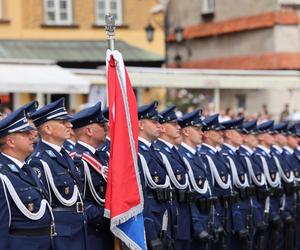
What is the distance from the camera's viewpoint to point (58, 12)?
25.2 meters

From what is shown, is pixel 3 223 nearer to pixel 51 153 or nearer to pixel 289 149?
pixel 51 153

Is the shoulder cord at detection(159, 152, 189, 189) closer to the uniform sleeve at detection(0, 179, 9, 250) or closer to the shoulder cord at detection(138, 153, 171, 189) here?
the shoulder cord at detection(138, 153, 171, 189)

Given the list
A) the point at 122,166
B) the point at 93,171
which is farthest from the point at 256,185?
the point at 122,166

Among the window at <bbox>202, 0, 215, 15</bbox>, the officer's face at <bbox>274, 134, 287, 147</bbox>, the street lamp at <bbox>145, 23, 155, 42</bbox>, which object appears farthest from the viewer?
the window at <bbox>202, 0, 215, 15</bbox>

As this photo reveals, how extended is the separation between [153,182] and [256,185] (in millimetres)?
2325

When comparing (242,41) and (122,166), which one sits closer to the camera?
(122,166)

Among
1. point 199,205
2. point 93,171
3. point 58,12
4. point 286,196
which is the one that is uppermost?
point 58,12

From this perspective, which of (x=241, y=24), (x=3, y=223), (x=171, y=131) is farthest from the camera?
(x=241, y=24)

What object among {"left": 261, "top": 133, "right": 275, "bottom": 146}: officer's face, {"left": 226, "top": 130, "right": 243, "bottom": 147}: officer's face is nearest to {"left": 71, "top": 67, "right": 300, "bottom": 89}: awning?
{"left": 261, "top": 133, "right": 275, "bottom": 146}: officer's face

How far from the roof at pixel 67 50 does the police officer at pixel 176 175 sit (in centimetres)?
1526

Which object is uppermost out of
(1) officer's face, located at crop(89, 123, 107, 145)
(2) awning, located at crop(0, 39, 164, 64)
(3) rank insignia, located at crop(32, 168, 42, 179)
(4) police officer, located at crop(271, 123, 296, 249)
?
(2) awning, located at crop(0, 39, 164, 64)

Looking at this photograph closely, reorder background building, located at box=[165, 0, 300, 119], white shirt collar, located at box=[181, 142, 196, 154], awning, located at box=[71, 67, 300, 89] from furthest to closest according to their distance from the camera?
background building, located at box=[165, 0, 300, 119] → awning, located at box=[71, 67, 300, 89] → white shirt collar, located at box=[181, 142, 196, 154]

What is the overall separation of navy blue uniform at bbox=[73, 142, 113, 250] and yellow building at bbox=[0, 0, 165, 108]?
16.4 m

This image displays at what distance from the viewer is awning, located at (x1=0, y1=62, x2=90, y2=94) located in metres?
17.6
